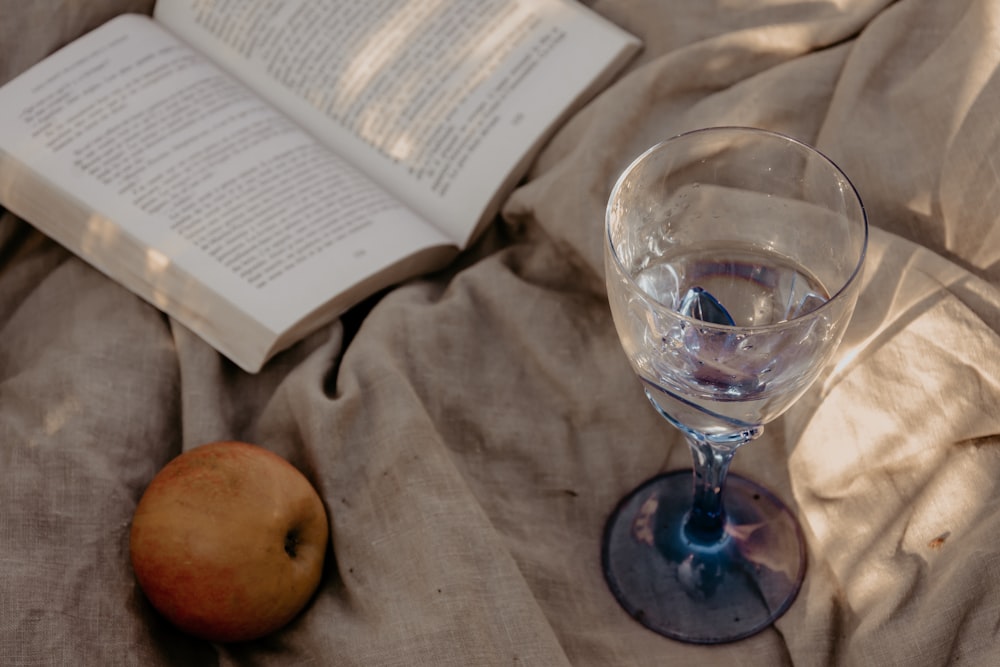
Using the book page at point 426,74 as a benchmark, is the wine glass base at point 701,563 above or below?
below

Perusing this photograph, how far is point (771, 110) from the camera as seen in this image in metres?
0.82

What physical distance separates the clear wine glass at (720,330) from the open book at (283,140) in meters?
0.24

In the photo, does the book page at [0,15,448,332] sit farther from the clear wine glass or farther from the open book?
the clear wine glass

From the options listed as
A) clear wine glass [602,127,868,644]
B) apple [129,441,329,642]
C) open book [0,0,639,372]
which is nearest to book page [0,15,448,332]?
open book [0,0,639,372]

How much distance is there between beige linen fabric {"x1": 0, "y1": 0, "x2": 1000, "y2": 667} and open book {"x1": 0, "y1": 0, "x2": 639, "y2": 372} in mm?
30

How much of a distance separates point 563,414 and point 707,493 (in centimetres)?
12

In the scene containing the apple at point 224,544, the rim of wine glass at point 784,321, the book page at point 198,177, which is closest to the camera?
the rim of wine glass at point 784,321

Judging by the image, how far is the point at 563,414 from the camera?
0.82 m

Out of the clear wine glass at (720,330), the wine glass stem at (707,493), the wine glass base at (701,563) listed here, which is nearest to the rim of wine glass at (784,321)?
the clear wine glass at (720,330)

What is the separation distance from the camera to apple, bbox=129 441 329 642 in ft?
2.21

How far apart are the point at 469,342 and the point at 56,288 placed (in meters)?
0.31

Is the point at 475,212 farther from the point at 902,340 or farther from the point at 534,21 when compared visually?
the point at 902,340

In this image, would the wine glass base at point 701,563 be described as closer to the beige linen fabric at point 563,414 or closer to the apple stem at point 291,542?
the beige linen fabric at point 563,414

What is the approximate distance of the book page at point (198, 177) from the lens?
2.71 ft
